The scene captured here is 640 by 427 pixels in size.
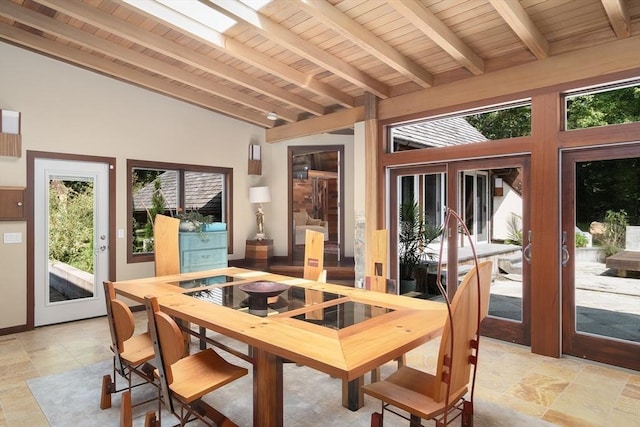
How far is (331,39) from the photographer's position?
373 cm

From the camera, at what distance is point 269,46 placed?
3963mm

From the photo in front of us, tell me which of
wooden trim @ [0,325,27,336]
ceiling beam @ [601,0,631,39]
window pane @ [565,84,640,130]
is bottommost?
wooden trim @ [0,325,27,336]

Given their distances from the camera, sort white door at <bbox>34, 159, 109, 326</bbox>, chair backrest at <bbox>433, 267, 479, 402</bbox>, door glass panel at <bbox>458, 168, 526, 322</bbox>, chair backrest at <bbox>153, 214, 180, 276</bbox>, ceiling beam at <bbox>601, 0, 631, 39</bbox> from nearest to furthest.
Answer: chair backrest at <bbox>433, 267, 479, 402</bbox>, ceiling beam at <bbox>601, 0, 631, 39</bbox>, chair backrest at <bbox>153, 214, 180, 276</bbox>, door glass panel at <bbox>458, 168, 526, 322</bbox>, white door at <bbox>34, 159, 109, 326</bbox>

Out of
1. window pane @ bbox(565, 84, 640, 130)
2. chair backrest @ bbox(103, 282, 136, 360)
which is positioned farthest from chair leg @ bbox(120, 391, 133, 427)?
window pane @ bbox(565, 84, 640, 130)

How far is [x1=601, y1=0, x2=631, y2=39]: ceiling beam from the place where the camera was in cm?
278

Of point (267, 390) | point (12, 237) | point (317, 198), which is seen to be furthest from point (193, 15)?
point (317, 198)

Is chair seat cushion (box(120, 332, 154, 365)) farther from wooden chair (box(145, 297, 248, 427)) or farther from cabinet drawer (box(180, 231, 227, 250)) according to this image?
cabinet drawer (box(180, 231, 227, 250))

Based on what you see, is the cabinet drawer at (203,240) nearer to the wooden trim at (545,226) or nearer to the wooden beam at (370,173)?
the wooden beam at (370,173)

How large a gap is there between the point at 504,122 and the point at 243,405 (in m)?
3.42

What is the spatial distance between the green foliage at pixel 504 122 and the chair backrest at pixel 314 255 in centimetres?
197

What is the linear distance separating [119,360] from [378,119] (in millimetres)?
3678

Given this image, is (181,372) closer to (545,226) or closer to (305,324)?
(305,324)

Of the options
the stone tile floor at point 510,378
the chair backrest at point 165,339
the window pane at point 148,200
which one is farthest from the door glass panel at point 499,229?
the window pane at point 148,200

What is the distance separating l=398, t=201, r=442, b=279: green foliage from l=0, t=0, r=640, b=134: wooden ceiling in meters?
1.42
